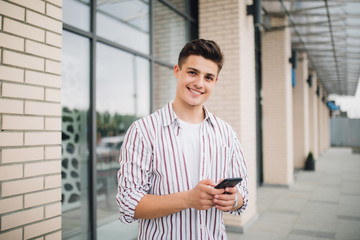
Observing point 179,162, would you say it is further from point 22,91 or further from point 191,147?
point 22,91

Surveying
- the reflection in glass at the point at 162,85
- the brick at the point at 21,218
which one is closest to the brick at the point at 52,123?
the brick at the point at 21,218

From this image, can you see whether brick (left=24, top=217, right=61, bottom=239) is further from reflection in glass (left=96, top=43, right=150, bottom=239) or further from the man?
reflection in glass (left=96, top=43, right=150, bottom=239)

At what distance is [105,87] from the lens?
3846mm

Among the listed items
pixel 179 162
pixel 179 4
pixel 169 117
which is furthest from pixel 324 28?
pixel 179 162

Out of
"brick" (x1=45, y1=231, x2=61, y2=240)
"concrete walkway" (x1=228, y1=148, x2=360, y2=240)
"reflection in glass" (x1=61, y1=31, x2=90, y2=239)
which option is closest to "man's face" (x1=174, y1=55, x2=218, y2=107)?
"brick" (x1=45, y1=231, x2=61, y2=240)

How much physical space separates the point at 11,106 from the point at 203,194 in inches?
46.1

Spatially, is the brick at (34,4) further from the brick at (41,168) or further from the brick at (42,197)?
the brick at (42,197)

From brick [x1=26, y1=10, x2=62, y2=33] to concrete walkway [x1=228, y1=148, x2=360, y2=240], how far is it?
4149mm

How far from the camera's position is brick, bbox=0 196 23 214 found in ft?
5.43

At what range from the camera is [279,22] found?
918cm

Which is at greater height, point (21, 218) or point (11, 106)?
point (11, 106)

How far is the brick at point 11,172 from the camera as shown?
1654 millimetres

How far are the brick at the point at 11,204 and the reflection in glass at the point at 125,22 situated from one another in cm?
250

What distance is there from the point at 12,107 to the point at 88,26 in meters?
2.12
